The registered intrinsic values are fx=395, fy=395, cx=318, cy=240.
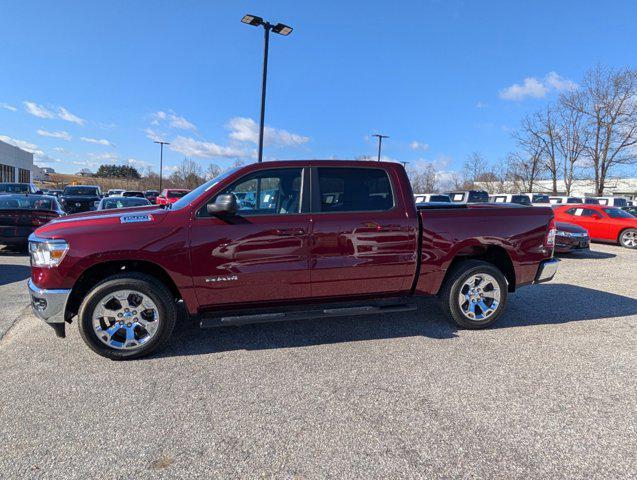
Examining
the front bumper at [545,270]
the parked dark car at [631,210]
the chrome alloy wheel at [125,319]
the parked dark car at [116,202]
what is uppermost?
the parked dark car at [631,210]

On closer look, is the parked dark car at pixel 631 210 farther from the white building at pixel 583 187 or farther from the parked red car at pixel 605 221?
the white building at pixel 583 187

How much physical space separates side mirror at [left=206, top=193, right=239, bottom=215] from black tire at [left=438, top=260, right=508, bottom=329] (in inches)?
102

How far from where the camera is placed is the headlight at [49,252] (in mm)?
3568

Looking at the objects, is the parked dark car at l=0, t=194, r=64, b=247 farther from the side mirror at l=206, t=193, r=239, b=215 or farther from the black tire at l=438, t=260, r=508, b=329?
the black tire at l=438, t=260, r=508, b=329

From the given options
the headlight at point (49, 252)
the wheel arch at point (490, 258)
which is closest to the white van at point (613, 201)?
the wheel arch at point (490, 258)

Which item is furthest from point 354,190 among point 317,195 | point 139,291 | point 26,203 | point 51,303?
point 26,203

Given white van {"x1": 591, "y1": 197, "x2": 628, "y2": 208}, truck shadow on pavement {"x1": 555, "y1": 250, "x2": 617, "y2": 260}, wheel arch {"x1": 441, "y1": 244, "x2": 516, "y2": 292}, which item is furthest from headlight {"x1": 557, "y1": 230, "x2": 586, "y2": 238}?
white van {"x1": 591, "y1": 197, "x2": 628, "y2": 208}

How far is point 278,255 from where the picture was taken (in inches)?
155

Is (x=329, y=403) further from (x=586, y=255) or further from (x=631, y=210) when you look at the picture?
(x=631, y=210)

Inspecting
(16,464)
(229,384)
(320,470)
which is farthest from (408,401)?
(16,464)

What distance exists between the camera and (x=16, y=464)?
2301mm

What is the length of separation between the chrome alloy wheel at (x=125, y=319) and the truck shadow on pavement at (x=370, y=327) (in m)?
0.31

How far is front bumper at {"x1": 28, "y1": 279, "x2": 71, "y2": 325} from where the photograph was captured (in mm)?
3590

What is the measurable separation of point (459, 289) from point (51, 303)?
4.16m
